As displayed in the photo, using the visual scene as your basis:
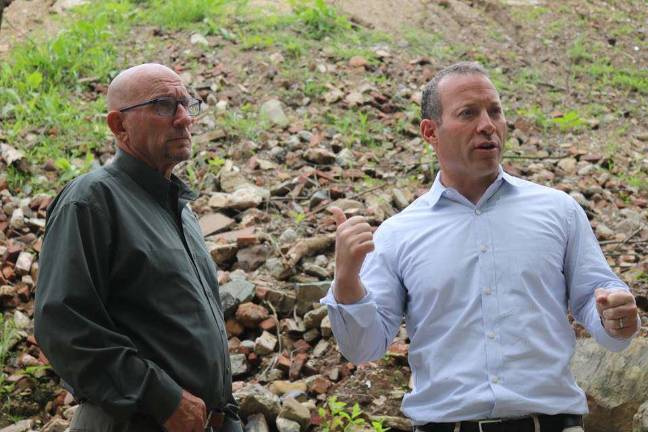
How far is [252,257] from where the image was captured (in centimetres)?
563

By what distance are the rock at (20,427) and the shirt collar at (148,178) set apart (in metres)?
2.14

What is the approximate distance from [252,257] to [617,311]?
3.53 meters

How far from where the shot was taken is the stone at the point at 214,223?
6.00m

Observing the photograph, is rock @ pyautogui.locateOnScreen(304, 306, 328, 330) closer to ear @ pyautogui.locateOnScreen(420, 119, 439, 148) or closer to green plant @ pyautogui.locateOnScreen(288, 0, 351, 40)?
ear @ pyautogui.locateOnScreen(420, 119, 439, 148)

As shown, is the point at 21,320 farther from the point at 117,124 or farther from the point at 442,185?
the point at 442,185

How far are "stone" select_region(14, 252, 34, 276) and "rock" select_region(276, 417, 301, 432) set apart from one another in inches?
91.2

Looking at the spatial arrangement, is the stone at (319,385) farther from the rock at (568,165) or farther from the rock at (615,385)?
the rock at (568,165)

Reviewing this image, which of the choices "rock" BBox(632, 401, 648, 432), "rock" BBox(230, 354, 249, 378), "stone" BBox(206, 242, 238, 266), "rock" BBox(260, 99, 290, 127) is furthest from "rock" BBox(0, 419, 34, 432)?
"rock" BBox(260, 99, 290, 127)

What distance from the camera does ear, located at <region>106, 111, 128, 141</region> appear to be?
3.11 m

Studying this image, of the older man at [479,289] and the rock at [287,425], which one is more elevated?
the older man at [479,289]

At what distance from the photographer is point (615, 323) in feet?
7.77

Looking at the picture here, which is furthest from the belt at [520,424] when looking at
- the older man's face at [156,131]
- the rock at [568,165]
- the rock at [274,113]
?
the rock at [274,113]

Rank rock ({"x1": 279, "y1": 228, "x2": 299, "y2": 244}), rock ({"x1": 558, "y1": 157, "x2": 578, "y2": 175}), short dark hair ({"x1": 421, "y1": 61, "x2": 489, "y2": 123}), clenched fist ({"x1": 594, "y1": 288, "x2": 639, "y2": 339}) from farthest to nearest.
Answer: rock ({"x1": 558, "y1": 157, "x2": 578, "y2": 175}) < rock ({"x1": 279, "y1": 228, "x2": 299, "y2": 244}) < short dark hair ({"x1": 421, "y1": 61, "x2": 489, "y2": 123}) < clenched fist ({"x1": 594, "y1": 288, "x2": 639, "y2": 339})

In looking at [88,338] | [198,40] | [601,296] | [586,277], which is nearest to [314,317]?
[88,338]
